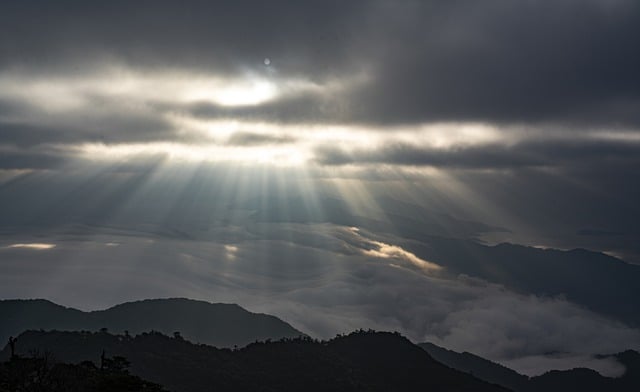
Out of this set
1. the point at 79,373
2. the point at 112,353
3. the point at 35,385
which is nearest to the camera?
the point at 35,385

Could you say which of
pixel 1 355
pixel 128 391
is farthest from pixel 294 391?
pixel 128 391

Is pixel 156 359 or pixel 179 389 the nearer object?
pixel 179 389

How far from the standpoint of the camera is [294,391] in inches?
7810

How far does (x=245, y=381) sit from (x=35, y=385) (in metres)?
119

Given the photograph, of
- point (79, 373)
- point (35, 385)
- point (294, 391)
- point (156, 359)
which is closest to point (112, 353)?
point (156, 359)

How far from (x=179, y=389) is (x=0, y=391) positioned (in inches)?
4230

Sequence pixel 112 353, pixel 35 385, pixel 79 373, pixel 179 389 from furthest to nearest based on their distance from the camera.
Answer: pixel 112 353 < pixel 179 389 < pixel 79 373 < pixel 35 385

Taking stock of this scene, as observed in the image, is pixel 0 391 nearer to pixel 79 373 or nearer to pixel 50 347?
pixel 79 373

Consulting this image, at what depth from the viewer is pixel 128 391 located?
267 feet

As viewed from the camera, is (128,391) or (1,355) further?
(1,355)

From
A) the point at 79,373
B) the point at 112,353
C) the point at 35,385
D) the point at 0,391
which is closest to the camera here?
the point at 0,391

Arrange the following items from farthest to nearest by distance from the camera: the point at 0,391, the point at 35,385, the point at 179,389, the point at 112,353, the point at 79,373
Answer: the point at 112,353 → the point at 179,389 → the point at 79,373 → the point at 35,385 → the point at 0,391

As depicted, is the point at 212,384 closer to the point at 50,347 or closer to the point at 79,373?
the point at 50,347

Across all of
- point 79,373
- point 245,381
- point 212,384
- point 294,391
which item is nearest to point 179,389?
point 212,384
